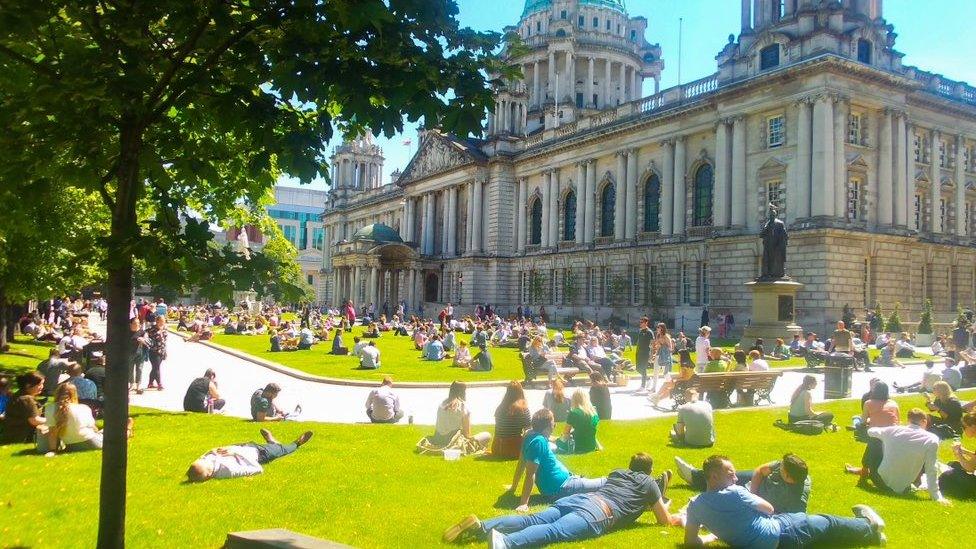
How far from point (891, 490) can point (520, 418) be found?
5.17m

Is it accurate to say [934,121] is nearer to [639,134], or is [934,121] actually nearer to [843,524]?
[639,134]

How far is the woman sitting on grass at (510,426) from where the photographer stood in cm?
1137

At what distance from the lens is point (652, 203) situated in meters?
50.4

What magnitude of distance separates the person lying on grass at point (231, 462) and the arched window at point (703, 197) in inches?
1504

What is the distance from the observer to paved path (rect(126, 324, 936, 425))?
54.6 feet

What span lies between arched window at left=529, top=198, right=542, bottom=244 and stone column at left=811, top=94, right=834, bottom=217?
28.5m

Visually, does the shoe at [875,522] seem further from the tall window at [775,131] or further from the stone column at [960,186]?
the stone column at [960,186]

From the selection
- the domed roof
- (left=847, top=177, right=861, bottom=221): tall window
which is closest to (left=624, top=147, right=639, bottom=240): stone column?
(left=847, top=177, right=861, bottom=221): tall window

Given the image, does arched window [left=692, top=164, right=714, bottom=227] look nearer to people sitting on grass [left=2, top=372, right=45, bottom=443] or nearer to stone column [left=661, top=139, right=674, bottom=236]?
stone column [left=661, top=139, right=674, bottom=236]

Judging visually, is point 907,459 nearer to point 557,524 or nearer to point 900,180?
point 557,524

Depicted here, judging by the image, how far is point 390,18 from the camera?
534 cm

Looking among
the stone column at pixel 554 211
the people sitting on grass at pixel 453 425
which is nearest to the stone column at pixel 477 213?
the stone column at pixel 554 211

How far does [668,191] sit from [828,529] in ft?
137

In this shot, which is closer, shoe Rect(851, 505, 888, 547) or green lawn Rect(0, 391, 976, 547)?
shoe Rect(851, 505, 888, 547)
